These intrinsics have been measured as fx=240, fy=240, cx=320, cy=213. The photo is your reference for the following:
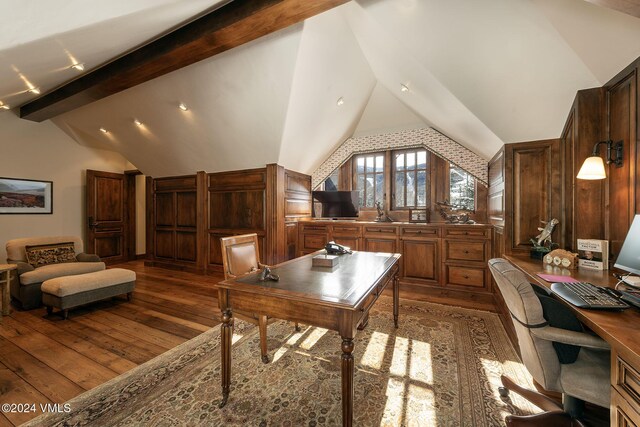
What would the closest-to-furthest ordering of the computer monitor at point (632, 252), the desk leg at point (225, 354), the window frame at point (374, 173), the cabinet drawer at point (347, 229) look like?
1. the computer monitor at point (632, 252)
2. the desk leg at point (225, 354)
3. the cabinet drawer at point (347, 229)
4. the window frame at point (374, 173)

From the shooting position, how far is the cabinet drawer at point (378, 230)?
3860 mm

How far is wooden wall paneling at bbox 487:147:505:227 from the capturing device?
286cm

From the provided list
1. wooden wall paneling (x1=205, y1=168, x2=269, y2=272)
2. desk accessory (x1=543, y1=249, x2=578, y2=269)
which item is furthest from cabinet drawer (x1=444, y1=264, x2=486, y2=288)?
wooden wall paneling (x1=205, y1=168, x2=269, y2=272)

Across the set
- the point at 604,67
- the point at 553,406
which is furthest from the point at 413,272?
the point at 604,67

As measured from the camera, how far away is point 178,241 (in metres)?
5.27

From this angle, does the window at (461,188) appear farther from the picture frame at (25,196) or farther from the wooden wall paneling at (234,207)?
the picture frame at (25,196)

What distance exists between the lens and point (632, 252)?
1.41 m

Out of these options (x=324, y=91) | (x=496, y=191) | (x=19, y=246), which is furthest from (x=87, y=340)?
(x=496, y=191)

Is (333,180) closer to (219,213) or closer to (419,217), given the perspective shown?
(419,217)

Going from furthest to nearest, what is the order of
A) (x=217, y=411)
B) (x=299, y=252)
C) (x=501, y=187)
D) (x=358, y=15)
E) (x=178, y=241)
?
(x=178, y=241) < (x=299, y=252) < (x=501, y=187) < (x=358, y=15) < (x=217, y=411)

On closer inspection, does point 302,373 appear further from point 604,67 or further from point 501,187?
point 604,67

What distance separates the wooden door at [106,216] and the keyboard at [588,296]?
300 inches

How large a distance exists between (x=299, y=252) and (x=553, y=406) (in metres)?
3.75

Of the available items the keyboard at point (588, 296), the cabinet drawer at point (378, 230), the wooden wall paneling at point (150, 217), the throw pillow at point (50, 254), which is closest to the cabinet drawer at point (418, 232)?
the cabinet drawer at point (378, 230)
